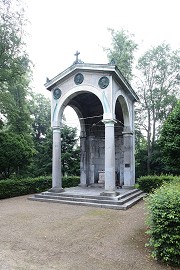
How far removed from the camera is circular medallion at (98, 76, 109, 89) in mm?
11820

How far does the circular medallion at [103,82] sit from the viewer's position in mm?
11820

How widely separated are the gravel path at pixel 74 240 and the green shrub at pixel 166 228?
0.25 metres

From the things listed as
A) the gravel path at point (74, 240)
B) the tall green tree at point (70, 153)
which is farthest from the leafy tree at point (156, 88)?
the gravel path at point (74, 240)

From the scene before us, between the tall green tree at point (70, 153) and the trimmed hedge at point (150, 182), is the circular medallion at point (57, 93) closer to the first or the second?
the trimmed hedge at point (150, 182)

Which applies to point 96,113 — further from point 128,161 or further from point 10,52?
point 10,52

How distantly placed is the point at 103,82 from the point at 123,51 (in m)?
16.5

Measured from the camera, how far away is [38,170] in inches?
917

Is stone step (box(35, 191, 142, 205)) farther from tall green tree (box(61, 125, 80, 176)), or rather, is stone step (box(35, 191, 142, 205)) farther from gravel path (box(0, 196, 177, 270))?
tall green tree (box(61, 125, 80, 176))

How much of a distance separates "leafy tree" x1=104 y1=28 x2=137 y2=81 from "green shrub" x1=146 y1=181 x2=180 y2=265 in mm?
22924

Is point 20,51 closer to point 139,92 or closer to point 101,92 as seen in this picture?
point 101,92

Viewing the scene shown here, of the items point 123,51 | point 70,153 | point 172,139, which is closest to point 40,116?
point 70,153

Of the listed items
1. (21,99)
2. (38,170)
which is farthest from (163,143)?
(38,170)

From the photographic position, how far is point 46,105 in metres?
32.4

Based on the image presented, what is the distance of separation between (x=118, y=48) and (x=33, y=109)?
13205 mm
